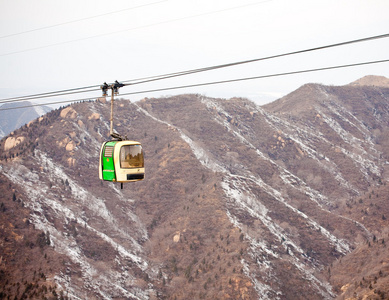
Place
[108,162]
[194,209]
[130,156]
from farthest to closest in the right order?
[194,209]
[108,162]
[130,156]

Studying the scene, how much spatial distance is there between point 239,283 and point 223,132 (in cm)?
5613

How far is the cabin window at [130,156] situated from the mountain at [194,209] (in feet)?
90.4

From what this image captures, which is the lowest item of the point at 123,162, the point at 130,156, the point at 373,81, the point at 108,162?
the point at 123,162

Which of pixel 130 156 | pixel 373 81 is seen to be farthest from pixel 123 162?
pixel 373 81

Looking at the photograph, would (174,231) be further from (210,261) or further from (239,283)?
(239,283)

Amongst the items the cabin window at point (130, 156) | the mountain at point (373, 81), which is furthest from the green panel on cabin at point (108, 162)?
the mountain at point (373, 81)

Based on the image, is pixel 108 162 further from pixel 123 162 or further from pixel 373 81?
pixel 373 81

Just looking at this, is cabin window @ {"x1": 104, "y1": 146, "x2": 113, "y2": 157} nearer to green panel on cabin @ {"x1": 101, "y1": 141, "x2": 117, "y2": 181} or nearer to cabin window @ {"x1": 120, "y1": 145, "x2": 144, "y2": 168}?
green panel on cabin @ {"x1": 101, "y1": 141, "x2": 117, "y2": 181}

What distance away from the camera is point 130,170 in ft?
90.0

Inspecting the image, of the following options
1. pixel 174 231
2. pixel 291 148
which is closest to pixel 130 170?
pixel 174 231

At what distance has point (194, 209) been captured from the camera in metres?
71.8

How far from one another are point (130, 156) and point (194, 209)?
45615 millimetres

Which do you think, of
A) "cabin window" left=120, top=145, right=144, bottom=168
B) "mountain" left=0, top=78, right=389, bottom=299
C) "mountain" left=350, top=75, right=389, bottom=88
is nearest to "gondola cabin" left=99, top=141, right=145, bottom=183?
"cabin window" left=120, top=145, right=144, bottom=168

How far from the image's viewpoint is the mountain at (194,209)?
5450cm
